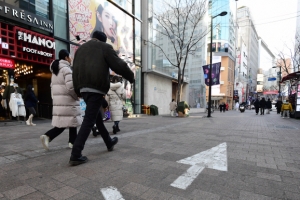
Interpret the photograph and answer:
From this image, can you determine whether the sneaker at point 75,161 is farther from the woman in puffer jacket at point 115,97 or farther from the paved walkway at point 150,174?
the woman in puffer jacket at point 115,97

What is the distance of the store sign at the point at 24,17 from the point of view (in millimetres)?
7059

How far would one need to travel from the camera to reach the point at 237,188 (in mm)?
1974

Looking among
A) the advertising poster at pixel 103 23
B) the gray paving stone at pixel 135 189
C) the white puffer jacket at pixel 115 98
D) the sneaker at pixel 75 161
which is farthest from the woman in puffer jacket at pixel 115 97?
the advertising poster at pixel 103 23

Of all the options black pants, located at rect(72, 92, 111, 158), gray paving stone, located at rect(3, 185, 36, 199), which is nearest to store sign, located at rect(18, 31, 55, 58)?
black pants, located at rect(72, 92, 111, 158)

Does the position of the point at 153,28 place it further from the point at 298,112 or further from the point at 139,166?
the point at 139,166

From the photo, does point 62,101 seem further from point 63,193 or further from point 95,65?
point 63,193

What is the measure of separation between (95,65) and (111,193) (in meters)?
1.60

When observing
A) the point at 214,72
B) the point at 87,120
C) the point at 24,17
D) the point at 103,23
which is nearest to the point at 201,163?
the point at 87,120

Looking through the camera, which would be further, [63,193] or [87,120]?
[87,120]

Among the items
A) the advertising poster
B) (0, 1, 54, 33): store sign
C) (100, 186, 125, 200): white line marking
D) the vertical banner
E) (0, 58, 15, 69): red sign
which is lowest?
(100, 186, 125, 200): white line marking

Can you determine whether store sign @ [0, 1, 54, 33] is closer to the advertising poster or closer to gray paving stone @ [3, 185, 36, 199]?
the advertising poster

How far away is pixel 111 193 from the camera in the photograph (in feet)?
5.91

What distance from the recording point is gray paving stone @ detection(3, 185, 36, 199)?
1726 mm

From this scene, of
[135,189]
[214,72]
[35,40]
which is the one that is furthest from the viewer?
[214,72]
